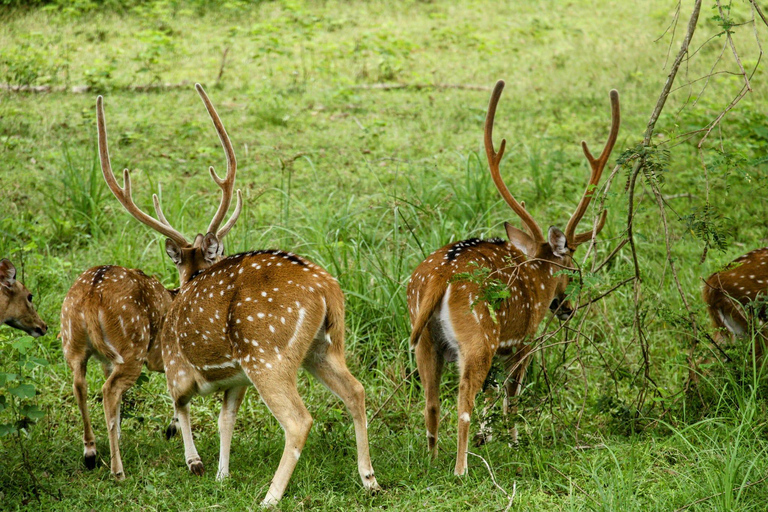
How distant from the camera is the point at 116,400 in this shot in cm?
498

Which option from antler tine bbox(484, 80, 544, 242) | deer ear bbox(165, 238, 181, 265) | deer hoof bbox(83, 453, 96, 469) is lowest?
deer hoof bbox(83, 453, 96, 469)

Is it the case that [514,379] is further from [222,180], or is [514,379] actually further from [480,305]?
[222,180]

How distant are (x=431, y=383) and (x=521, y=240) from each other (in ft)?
4.38

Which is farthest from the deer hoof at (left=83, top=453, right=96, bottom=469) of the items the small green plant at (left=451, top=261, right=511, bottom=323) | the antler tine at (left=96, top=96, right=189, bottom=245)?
the small green plant at (left=451, top=261, right=511, bottom=323)

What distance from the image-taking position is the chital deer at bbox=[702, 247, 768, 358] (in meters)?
5.19

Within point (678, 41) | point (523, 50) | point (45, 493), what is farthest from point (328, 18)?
point (45, 493)

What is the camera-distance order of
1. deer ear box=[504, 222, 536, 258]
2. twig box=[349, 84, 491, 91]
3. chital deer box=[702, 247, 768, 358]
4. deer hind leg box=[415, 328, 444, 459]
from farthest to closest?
twig box=[349, 84, 491, 91]
deer ear box=[504, 222, 536, 258]
chital deer box=[702, 247, 768, 358]
deer hind leg box=[415, 328, 444, 459]

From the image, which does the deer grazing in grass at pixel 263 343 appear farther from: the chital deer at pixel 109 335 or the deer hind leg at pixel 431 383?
the deer hind leg at pixel 431 383

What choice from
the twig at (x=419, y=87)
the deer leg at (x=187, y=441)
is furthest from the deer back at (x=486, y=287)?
the twig at (x=419, y=87)

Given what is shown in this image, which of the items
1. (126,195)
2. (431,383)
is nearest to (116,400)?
(126,195)

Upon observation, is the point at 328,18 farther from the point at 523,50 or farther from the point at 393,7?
the point at 523,50

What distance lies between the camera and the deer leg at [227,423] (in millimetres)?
4789

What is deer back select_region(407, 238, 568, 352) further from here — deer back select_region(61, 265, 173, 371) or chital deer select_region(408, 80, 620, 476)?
deer back select_region(61, 265, 173, 371)

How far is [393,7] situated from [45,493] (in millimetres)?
12761
